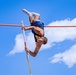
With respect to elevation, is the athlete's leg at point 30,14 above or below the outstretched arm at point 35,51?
above

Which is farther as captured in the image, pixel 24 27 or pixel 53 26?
pixel 53 26

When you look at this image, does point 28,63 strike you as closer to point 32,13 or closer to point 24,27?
point 24,27

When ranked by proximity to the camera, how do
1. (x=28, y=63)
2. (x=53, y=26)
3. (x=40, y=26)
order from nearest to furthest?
1. (x=28, y=63)
2. (x=40, y=26)
3. (x=53, y=26)

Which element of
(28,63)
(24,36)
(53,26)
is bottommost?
(28,63)

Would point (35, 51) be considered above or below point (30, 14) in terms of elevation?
below

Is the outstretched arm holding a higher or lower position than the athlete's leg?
lower

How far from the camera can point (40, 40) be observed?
1555 centimetres

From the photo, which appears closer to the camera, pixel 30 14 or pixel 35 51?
pixel 35 51

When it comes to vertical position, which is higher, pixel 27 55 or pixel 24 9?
pixel 24 9

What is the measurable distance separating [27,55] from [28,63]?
14.4 inches

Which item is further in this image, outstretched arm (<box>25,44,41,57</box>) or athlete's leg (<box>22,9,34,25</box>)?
athlete's leg (<box>22,9,34,25</box>)

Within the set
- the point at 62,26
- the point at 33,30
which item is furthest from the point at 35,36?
the point at 62,26

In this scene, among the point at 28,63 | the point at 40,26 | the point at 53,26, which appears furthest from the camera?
the point at 53,26

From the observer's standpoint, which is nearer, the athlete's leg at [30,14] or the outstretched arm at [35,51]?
the outstretched arm at [35,51]
